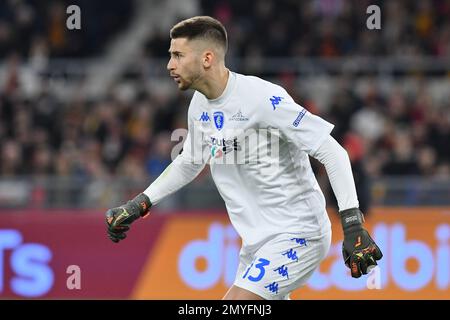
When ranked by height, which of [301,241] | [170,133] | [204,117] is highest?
[170,133]

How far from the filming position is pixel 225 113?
267 inches

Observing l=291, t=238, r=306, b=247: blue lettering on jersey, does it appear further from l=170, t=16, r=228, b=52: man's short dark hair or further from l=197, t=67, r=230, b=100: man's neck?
l=170, t=16, r=228, b=52: man's short dark hair

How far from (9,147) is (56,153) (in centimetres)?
67

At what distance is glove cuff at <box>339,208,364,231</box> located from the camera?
6332 mm

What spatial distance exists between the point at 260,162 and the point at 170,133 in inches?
321

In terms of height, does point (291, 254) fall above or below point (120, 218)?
below

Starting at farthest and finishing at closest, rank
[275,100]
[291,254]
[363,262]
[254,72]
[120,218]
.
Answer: [254,72], [120,218], [291,254], [275,100], [363,262]

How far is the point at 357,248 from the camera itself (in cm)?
625

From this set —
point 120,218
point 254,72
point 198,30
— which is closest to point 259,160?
point 198,30

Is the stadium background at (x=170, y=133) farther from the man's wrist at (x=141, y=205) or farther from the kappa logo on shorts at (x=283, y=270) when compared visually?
the kappa logo on shorts at (x=283, y=270)

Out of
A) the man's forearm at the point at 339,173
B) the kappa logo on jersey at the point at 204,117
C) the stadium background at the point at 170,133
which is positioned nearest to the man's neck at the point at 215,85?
the kappa logo on jersey at the point at 204,117

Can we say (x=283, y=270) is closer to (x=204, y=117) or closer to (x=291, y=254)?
(x=291, y=254)

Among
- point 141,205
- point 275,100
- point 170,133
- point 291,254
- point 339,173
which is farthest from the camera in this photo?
point 170,133

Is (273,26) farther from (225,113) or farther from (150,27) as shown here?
(225,113)
